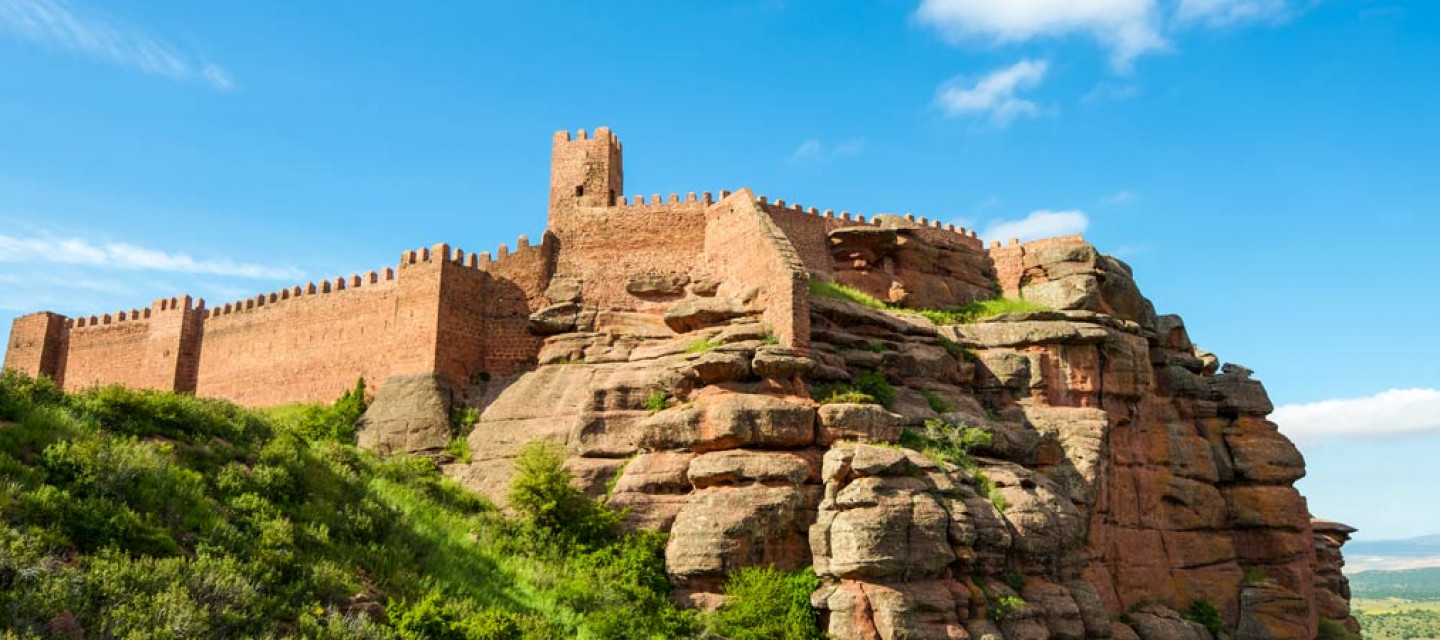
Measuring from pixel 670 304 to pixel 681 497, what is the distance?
30.1 feet

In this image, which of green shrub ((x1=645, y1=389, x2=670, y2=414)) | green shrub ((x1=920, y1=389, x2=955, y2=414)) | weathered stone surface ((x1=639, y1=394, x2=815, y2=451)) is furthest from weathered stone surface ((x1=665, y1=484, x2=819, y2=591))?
green shrub ((x1=920, y1=389, x2=955, y2=414))

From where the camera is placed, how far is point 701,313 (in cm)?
3209

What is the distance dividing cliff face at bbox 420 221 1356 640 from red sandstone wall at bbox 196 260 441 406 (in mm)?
3552

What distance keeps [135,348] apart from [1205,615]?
1560 inches

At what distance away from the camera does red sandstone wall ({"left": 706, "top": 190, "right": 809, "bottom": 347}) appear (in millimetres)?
29391

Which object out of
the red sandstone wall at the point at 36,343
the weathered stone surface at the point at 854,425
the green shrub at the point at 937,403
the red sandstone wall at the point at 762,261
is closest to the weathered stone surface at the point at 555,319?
the red sandstone wall at the point at 762,261

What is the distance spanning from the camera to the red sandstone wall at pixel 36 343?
44.3 metres

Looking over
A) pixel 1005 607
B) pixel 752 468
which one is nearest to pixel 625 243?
pixel 752 468

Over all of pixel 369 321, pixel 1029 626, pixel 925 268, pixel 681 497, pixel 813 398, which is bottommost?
pixel 1029 626

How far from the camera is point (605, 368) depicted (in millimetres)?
32125

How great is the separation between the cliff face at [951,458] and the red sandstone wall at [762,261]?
0.43 m

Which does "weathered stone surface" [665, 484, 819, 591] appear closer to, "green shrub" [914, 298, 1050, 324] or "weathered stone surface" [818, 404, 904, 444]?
"weathered stone surface" [818, 404, 904, 444]

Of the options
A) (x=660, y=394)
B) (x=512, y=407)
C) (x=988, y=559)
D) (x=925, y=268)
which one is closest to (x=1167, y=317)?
(x=925, y=268)

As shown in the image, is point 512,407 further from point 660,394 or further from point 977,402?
point 977,402
